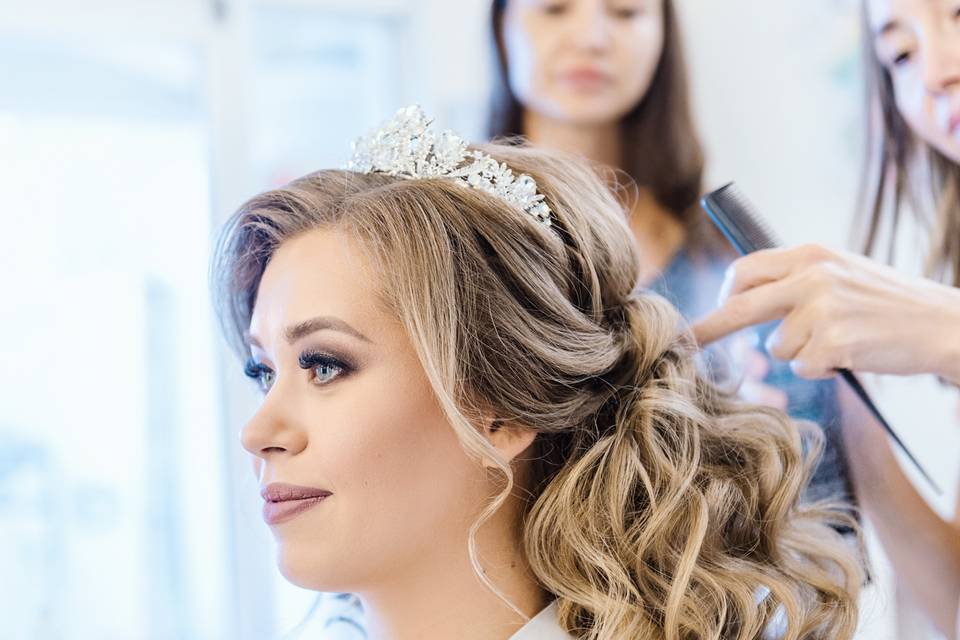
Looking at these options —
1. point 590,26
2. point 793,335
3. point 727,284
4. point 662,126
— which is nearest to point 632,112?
point 662,126

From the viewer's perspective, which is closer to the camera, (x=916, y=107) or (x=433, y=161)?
(x=433, y=161)

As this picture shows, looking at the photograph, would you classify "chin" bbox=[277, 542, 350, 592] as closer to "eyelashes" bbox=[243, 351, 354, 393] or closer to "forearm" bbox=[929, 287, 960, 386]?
"eyelashes" bbox=[243, 351, 354, 393]

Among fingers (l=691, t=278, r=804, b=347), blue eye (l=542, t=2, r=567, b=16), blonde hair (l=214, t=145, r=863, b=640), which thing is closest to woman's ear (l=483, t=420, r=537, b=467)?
blonde hair (l=214, t=145, r=863, b=640)

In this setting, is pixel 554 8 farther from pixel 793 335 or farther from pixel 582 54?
pixel 793 335

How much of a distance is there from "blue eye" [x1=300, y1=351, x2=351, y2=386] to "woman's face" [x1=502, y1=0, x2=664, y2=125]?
2.62ft

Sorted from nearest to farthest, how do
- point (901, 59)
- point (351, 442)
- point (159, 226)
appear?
point (351, 442) < point (901, 59) < point (159, 226)

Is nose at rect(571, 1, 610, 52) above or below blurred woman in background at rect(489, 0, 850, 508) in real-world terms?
above

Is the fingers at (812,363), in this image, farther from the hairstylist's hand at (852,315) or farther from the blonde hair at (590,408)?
the blonde hair at (590,408)

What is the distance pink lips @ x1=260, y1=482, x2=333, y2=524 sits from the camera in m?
1.11

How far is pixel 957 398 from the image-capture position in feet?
5.28

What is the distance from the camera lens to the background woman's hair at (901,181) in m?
1.50

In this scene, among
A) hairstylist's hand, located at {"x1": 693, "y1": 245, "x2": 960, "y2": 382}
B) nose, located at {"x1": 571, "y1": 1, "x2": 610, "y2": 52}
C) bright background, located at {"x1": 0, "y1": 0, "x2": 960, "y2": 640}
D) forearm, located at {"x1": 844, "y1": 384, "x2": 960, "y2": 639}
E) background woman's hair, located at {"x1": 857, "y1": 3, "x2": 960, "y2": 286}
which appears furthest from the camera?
bright background, located at {"x1": 0, "y1": 0, "x2": 960, "y2": 640}

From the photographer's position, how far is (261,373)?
1260 millimetres

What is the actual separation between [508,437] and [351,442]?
0.20 metres
